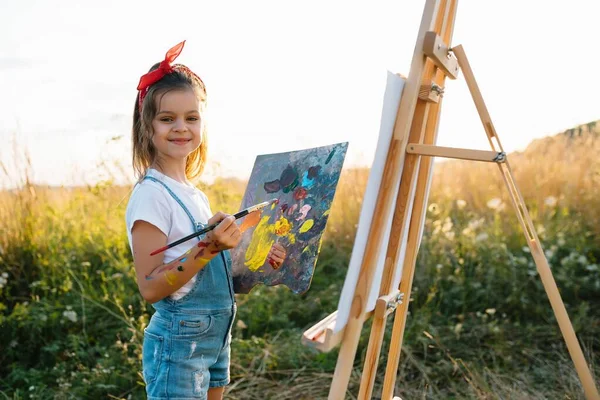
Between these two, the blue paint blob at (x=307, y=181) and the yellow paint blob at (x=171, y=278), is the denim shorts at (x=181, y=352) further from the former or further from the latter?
the blue paint blob at (x=307, y=181)

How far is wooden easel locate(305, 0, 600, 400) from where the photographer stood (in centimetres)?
160

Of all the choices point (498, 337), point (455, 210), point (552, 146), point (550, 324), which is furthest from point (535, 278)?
point (552, 146)

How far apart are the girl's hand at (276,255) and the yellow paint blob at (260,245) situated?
0.01m

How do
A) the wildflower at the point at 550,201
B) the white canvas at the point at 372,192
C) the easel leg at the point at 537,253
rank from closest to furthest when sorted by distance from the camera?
1. the white canvas at the point at 372,192
2. the easel leg at the point at 537,253
3. the wildflower at the point at 550,201

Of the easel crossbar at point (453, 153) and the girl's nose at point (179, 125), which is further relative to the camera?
the girl's nose at point (179, 125)

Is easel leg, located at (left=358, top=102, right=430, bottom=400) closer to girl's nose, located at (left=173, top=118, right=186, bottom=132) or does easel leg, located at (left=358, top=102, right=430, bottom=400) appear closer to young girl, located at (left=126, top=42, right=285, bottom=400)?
young girl, located at (left=126, top=42, right=285, bottom=400)

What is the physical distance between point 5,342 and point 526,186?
3.63 m

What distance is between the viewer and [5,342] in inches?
132

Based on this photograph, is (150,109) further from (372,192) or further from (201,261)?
(372,192)

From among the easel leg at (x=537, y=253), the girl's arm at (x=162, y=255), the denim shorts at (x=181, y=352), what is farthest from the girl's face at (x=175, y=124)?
the easel leg at (x=537, y=253)

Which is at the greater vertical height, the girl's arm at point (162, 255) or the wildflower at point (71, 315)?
the girl's arm at point (162, 255)

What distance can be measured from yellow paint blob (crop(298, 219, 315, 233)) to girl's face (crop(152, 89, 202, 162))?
→ 16.0 inches

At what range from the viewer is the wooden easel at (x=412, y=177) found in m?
1.60

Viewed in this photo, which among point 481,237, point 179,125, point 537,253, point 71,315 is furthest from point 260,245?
point 481,237
